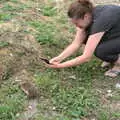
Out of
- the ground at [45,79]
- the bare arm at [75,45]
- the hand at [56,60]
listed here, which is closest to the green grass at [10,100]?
the ground at [45,79]

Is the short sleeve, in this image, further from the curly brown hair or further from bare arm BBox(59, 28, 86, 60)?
bare arm BBox(59, 28, 86, 60)

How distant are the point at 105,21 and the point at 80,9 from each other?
28 cm

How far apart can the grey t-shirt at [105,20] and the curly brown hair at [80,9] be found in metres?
0.11

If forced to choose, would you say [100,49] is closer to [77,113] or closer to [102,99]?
[102,99]

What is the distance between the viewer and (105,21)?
4.16 metres

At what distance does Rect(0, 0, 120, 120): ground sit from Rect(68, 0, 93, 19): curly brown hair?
720mm

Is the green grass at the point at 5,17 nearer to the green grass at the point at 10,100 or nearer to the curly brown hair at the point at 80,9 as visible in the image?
the green grass at the point at 10,100

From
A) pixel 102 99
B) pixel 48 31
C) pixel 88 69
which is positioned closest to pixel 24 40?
pixel 48 31

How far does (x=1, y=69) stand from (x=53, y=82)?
59 cm

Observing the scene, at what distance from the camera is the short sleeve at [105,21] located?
163 inches

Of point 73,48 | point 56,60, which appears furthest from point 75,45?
point 56,60

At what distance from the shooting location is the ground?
397 cm

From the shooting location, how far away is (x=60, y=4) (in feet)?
20.8

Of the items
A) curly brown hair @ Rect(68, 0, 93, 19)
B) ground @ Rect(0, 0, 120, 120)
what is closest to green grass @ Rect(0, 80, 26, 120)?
ground @ Rect(0, 0, 120, 120)
